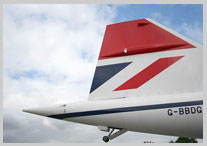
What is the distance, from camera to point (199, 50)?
6.77 metres

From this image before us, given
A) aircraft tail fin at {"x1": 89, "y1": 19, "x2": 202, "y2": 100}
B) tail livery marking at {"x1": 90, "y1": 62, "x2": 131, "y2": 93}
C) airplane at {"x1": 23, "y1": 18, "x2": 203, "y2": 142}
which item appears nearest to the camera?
airplane at {"x1": 23, "y1": 18, "x2": 203, "y2": 142}

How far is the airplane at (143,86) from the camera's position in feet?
20.3

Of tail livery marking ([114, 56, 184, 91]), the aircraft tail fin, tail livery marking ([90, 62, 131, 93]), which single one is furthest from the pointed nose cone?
tail livery marking ([114, 56, 184, 91])

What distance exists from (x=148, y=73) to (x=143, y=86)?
1.67 ft

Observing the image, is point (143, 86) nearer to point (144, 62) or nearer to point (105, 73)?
point (144, 62)

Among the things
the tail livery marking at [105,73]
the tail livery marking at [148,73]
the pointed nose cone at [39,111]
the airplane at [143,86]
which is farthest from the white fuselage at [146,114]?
the tail livery marking at [105,73]

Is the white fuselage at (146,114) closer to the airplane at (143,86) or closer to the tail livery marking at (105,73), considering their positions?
the airplane at (143,86)

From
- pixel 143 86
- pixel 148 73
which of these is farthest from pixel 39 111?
pixel 148 73

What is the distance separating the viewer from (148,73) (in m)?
7.10

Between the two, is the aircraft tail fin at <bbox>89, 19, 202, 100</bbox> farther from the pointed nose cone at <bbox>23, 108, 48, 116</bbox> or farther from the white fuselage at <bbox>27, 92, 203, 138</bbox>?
the pointed nose cone at <bbox>23, 108, 48, 116</bbox>

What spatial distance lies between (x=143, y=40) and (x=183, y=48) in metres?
1.44

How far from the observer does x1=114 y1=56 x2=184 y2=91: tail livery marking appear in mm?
6945

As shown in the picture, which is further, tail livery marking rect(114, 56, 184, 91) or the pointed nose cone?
the pointed nose cone

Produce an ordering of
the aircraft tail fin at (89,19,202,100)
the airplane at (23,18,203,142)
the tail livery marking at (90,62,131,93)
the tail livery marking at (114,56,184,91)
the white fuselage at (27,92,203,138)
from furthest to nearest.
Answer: the tail livery marking at (90,62,131,93), the tail livery marking at (114,56,184,91), the aircraft tail fin at (89,19,202,100), the airplane at (23,18,203,142), the white fuselage at (27,92,203,138)
